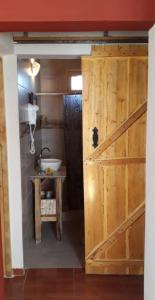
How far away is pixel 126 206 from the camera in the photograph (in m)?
2.97

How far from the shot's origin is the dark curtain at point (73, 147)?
14.3 ft

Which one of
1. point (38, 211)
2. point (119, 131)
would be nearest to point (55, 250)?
point (38, 211)

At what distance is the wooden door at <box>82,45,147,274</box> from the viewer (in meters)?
2.80

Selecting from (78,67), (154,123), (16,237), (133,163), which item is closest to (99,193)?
(133,163)

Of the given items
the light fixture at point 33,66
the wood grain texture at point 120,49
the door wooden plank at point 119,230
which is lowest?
the door wooden plank at point 119,230

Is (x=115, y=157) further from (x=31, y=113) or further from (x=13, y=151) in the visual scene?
(x=31, y=113)

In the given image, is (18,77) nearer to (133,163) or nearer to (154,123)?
(133,163)

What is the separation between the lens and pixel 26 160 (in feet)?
11.1

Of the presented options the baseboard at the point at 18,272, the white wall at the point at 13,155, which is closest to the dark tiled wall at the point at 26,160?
the white wall at the point at 13,155

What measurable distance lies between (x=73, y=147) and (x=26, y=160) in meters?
1.17

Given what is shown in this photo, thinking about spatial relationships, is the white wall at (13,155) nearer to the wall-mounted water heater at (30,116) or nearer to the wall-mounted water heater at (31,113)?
the wall-mounted water heater at (30,116)

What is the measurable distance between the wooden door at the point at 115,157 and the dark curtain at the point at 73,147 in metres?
1.51

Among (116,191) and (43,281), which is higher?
(116,191)

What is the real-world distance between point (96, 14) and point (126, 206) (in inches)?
73.5
